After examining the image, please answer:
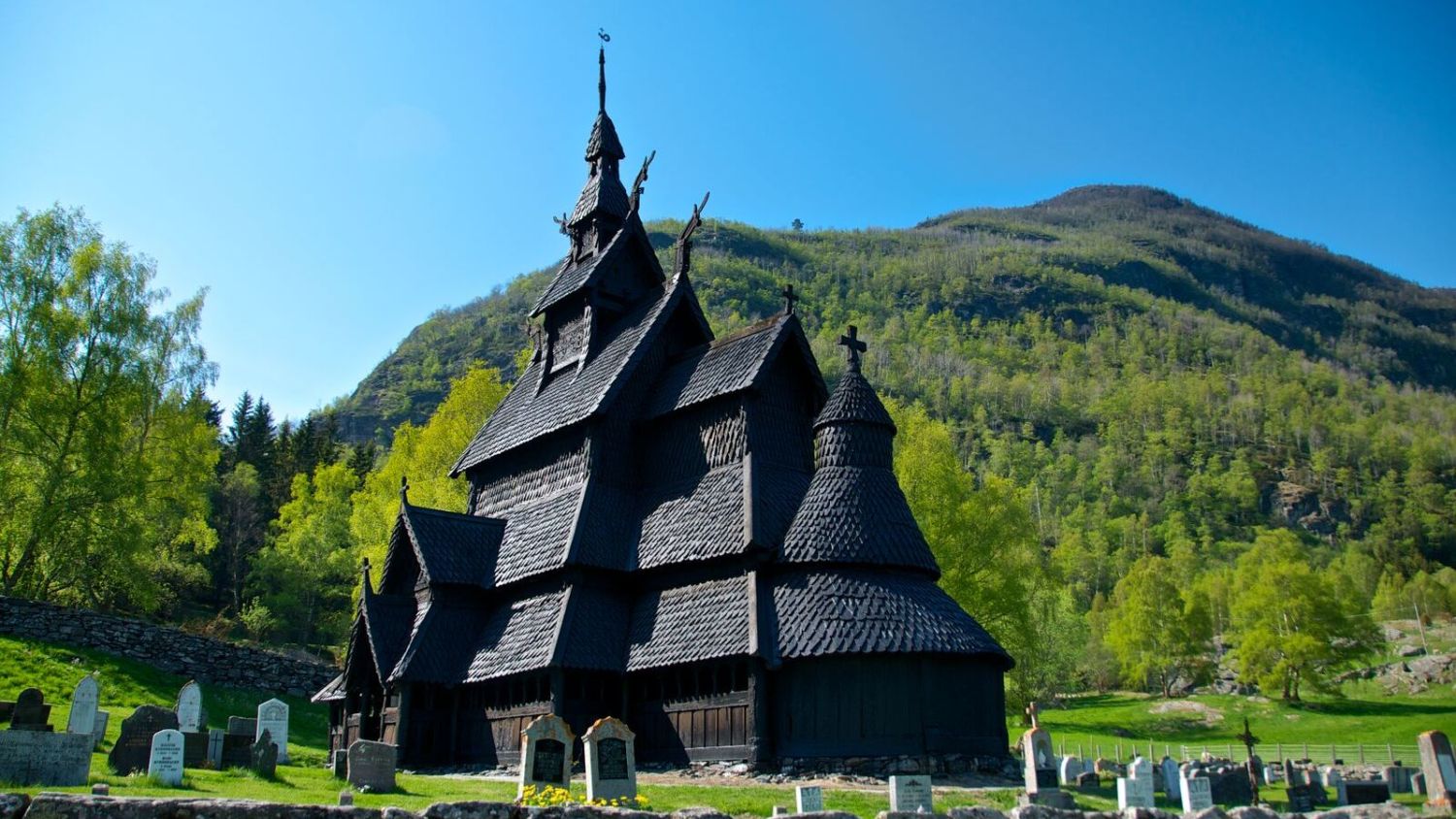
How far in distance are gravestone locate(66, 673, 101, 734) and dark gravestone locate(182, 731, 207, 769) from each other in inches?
65.7

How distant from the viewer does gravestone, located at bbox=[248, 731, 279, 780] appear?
19.2m

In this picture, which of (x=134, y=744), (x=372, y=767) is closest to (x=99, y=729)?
(x=134, y=744)

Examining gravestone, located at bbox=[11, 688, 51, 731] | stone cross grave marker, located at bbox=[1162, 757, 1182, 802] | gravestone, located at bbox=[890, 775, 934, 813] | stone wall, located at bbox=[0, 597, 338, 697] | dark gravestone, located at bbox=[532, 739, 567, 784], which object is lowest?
stone cross grave marker, located at bbox=[1162, 757, 1182, 802]

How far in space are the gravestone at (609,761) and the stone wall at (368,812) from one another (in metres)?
5.46

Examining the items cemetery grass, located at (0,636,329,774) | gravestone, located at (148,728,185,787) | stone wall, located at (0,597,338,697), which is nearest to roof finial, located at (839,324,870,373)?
cemetery grass, located at (0,636,329,774)

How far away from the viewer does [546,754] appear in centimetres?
1742

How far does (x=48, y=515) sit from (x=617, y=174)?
19997 mm

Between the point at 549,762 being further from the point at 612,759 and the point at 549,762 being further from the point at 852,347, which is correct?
the point at 852,347

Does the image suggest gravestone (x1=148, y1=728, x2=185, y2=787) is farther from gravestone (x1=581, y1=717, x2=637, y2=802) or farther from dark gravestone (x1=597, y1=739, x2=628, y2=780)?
dark gravestone (x1=597, y1=739, x2=628, y2=780)

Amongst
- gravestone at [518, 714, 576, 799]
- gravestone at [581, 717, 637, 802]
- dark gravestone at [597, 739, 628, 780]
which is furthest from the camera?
gravestone at [518, 714, 576, 799]

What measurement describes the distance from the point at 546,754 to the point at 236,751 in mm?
6412

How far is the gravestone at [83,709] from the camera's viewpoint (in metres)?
19.4

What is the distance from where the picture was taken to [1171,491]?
164 m

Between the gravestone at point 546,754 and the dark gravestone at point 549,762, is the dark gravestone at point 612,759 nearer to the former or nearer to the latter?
the gravestone at point 546,754
